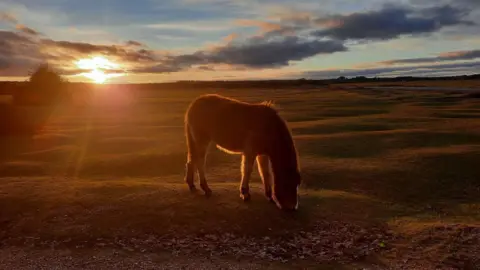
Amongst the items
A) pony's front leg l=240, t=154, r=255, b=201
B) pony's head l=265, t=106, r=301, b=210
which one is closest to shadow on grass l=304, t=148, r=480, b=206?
pony's front leg l=240, t=154, r=255, b=201

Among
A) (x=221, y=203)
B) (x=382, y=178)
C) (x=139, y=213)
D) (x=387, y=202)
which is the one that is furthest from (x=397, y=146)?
(x=139, y=213)

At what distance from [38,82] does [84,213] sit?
231 ft

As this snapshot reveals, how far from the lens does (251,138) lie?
39.6 ft

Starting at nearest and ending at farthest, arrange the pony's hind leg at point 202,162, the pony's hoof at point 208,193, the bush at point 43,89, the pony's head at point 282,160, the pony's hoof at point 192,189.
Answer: the pony's head at point 282,160
the pony's hoof at point 208,193
the pony's hind leg at point 202,162
the pony's hoof at point 192,189
the bush at point 43,89

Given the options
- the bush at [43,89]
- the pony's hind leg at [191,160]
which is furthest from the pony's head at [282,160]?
the bush at [43,89]

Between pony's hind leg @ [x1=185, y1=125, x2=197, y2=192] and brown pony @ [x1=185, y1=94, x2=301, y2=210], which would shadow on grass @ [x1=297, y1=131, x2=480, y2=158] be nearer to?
pony's hind leg @ [x1=185, y1=125, x2=197, y2=192]

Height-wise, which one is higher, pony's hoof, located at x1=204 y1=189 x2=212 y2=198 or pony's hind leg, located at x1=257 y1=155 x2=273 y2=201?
pony's hind leg, located at x1=257 y1=155 x2=273 y2=201

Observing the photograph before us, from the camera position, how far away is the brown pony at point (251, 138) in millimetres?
11914

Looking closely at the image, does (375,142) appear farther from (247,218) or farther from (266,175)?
(247,218)

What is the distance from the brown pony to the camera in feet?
39.1

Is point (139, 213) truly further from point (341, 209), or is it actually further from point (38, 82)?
point (38, 82)

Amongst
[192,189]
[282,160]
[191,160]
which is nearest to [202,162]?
[191,160]

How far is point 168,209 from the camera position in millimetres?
12359

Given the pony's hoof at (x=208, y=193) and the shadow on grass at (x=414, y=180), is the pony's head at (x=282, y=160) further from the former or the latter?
the shadow on grass at (x=414, y=180)
